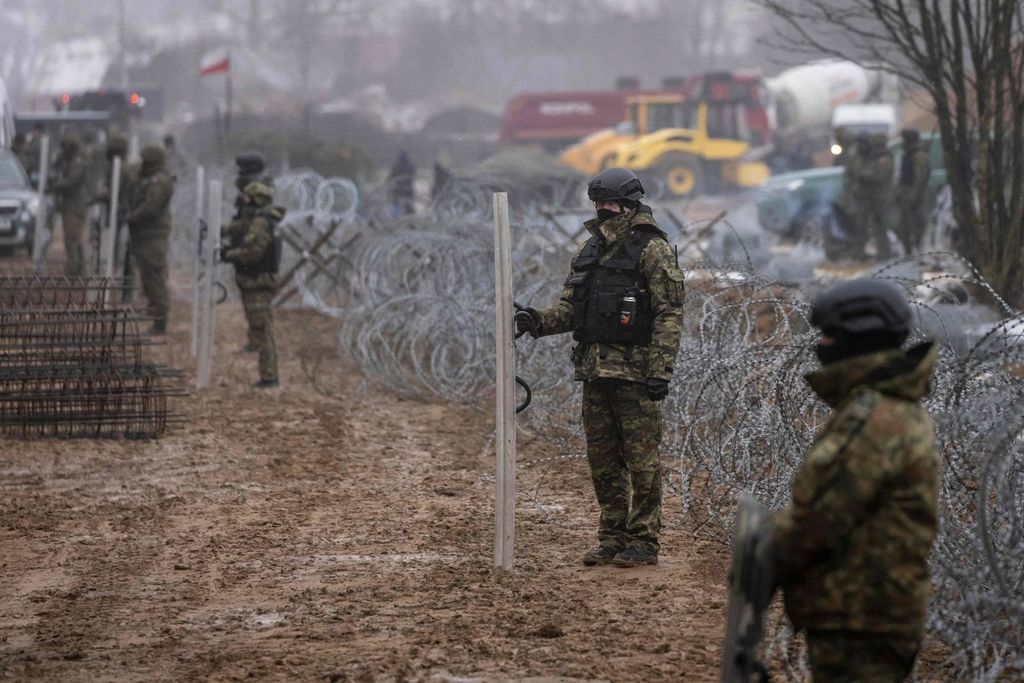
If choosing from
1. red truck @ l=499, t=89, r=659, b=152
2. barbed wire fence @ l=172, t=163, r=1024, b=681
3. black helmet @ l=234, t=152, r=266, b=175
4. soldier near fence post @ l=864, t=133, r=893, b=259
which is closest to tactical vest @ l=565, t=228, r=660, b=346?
barbed wire fence @ l=172, t=163, r=1024, b=681

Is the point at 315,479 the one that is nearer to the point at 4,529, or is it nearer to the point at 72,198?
the point at 4,529

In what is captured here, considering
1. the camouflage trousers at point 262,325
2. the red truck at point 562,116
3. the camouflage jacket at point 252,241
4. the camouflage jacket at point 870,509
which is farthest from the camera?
the red truck at point 562,116

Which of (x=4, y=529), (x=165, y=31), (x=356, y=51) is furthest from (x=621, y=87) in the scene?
(x=4, y=529)

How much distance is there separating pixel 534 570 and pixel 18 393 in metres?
4.68

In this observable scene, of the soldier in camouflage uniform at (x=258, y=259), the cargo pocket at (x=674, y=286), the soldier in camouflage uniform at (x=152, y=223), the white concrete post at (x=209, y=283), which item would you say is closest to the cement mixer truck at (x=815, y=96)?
the soldier in camouflage uniform at (x=152, y=223)

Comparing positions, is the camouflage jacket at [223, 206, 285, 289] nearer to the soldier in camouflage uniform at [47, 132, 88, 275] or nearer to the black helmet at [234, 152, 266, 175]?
the black helmet at [234, 152, 266, 175]

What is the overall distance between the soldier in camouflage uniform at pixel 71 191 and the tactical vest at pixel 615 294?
43.6 ft

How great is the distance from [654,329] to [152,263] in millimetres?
9598

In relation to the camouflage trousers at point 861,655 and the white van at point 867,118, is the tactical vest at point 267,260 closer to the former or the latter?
the camouflage trousers at point 861,655

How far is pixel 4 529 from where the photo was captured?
778 centimetres

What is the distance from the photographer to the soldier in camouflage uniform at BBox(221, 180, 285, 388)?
12.4m

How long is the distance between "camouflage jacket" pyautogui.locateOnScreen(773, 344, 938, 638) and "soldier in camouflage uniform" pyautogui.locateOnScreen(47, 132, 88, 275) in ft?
53.7

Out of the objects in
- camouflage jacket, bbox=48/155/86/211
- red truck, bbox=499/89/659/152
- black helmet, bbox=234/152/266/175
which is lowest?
black helmet, bbox=234/152/266/175

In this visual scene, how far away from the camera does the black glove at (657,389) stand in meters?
6.49
